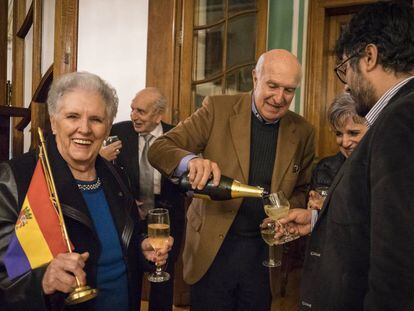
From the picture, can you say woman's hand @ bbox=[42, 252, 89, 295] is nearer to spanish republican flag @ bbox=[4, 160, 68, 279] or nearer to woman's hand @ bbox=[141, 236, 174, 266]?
spanish republican flag @ bbox=[4, 160, 68, 279]

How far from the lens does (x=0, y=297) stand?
1.22m

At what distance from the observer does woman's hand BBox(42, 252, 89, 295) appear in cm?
111

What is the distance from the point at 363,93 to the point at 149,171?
171cm

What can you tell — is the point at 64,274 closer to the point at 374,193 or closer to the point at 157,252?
the point at 157,252

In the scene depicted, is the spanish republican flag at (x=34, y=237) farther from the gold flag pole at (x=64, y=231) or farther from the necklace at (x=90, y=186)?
the necklace at (x=90, y=186)

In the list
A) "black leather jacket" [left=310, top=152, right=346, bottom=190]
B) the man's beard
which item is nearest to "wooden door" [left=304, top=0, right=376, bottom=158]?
"black leather jacket" [left=310, top=152, right=346, bottom=190]

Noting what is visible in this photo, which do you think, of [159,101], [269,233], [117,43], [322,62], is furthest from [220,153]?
[322,62]

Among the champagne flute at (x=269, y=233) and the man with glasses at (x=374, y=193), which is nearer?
the man with glasses at (x=374, y=193)

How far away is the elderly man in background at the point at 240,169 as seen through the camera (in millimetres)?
1748

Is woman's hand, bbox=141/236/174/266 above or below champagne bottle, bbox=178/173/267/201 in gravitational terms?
below

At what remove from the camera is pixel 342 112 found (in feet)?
6.63

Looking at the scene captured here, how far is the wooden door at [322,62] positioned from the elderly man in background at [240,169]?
2199 mm

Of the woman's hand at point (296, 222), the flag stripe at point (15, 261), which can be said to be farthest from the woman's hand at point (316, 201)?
the flag stripe at point (15, 261)

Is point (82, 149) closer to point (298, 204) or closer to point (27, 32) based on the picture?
point (298, 204)
